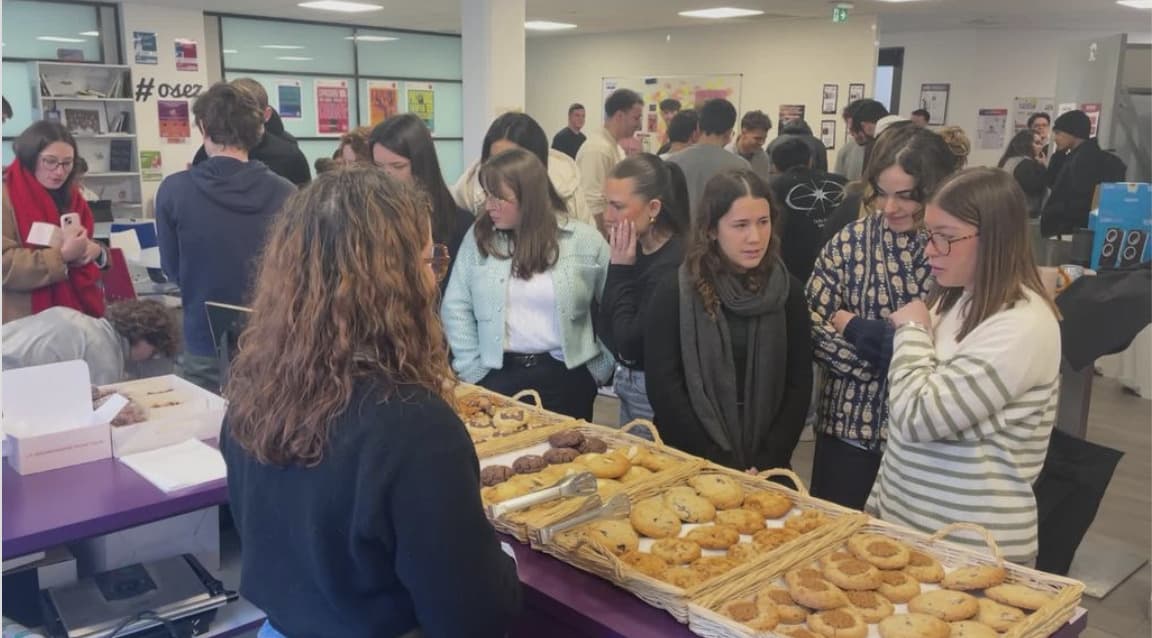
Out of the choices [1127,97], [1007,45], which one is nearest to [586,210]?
[1127,97]

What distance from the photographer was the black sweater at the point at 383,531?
3.40 ft

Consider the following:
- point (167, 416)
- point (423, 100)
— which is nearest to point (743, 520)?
point (167, 416)

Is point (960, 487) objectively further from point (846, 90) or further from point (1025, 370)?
point (846, 90)

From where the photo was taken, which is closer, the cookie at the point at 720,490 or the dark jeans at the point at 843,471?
the cookie at the point at 720,490

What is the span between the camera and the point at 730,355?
2.02m

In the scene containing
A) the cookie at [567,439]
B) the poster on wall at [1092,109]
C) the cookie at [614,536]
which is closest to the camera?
the cookie at [614,536]

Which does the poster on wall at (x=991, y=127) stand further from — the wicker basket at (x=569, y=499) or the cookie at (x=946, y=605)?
the cookie at (x=946, y=605)

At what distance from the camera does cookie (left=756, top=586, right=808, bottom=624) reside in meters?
1.27

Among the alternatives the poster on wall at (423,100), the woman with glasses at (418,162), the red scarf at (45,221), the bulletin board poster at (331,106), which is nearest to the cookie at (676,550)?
the woman with glasses at (418,162)

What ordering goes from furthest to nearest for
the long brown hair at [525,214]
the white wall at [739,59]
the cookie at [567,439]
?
the white wall at [739,59] < the long brown hair at [525,214] < the cookie at [567,439]

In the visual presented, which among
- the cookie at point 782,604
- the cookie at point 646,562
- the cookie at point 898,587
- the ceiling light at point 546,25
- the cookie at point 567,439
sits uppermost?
the ceiling light at point 546,25

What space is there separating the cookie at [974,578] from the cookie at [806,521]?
222 mm

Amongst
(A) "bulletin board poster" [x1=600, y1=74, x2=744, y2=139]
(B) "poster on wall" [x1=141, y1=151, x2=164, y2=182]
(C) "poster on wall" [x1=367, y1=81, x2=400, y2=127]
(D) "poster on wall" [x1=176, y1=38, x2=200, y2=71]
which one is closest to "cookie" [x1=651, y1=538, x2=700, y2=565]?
(B) "poster on wall" [x1=141, y1=151, x2=164, y2=182]

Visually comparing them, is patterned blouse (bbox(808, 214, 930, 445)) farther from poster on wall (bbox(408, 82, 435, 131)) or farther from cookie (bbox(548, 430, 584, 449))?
poster on wall (bbox(408, 82, 435, 131))
